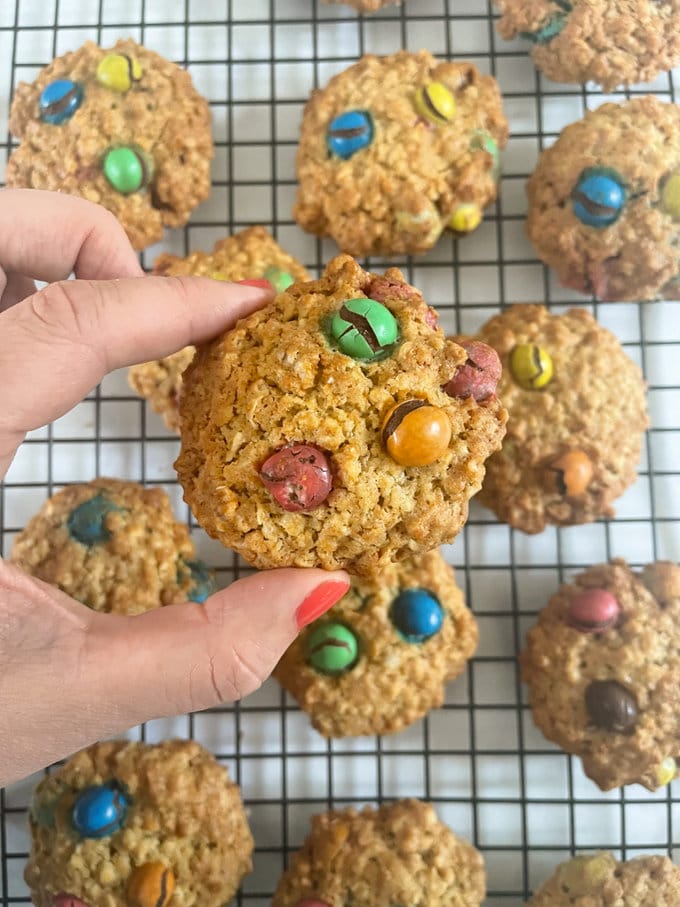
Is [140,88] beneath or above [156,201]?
above

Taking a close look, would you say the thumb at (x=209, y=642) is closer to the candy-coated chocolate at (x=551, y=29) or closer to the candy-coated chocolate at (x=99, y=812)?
the candy-coated chocolate at (x=99, y=812)

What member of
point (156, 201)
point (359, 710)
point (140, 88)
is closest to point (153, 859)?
point (359, 710)

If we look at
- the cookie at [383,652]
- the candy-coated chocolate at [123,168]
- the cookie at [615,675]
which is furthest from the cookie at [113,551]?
the cookie at [615,675]

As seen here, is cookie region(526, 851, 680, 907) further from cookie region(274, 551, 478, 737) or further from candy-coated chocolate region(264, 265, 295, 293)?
candy-coated chocolate region(264, 265, 295, 293)

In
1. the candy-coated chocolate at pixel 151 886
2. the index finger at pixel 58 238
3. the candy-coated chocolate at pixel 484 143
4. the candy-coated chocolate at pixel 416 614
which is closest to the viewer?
the index finger at pixel 58 238

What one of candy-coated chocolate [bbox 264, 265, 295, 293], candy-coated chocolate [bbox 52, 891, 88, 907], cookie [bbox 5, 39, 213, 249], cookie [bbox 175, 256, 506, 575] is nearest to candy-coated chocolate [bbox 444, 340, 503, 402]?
cookie [bbox 175, 256, 506, 575]

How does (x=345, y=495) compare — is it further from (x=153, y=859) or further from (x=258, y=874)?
(x=258, y=874)
